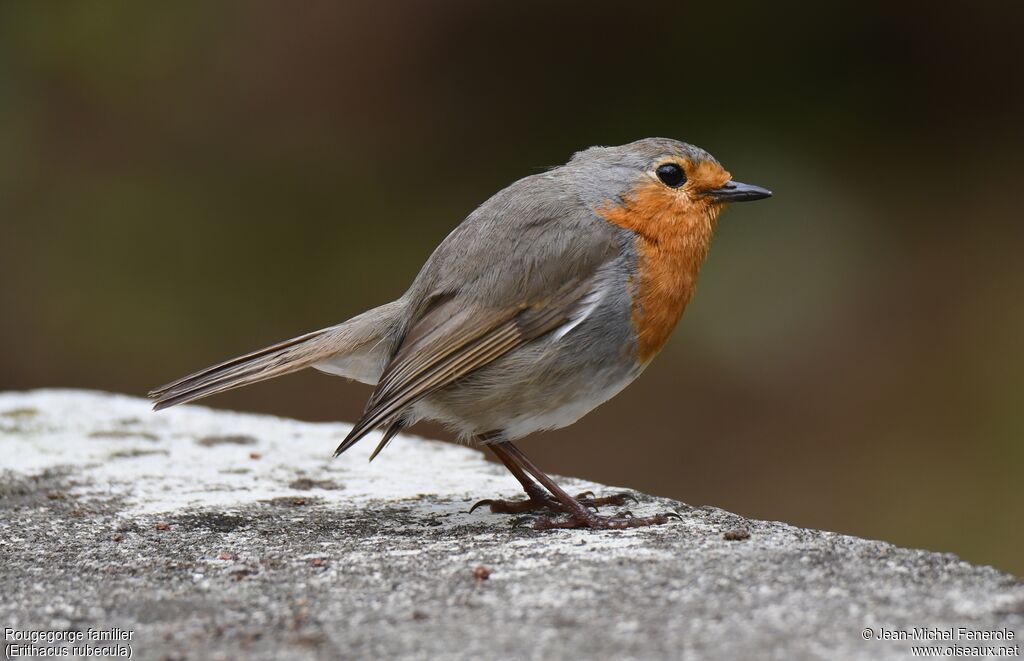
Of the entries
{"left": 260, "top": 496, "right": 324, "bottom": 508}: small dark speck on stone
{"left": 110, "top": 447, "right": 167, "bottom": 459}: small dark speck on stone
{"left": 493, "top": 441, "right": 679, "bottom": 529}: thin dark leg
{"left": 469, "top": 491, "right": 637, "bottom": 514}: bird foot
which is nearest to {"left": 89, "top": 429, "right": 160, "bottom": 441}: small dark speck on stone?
{"left": 110, "top": 447, "right": 167, "bottom": 459}: small dark speck on stone

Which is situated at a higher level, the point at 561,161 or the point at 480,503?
the point at 561,161

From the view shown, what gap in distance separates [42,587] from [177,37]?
761 centimetres

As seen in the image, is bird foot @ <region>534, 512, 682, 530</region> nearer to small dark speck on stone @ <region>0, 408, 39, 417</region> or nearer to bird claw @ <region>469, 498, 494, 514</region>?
bird claw @ <region>469, 498, 494, 514</region>

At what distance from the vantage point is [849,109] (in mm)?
9898

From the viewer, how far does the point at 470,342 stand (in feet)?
12.9

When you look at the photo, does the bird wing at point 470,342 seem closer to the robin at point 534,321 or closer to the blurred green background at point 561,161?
the robin at point 534,321

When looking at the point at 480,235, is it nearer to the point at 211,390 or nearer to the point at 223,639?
the point at 211,390

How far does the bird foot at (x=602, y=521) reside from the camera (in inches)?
145

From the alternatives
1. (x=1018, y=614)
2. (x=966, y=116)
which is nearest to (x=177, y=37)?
(x=966, y=116)

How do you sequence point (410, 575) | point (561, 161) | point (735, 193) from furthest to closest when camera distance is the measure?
1. point (561, 161)
2. point (735, 193)
3. point (410, 575)

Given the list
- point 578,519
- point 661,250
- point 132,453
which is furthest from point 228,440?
point 661,250

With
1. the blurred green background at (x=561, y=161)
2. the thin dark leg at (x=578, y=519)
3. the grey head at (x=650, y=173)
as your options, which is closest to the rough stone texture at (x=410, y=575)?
the thin dark leg at (x=578, y=519)

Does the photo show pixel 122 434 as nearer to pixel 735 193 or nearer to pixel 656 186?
pixel 656 186

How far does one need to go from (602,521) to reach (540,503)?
1.32ft
